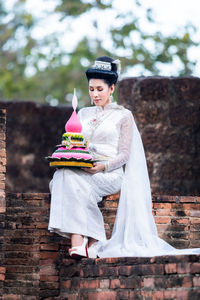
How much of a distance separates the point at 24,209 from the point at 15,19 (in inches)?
510

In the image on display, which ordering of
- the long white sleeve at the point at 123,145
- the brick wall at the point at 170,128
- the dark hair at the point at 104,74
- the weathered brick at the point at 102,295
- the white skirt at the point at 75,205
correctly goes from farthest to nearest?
Result: the brick wall at the point at 170,128 → the dark hair at the point at 104,74 → the long white sleeve at the point at 123,145 → the white skirt at the point at 75,205 → the weathered brick at the point at 102,295

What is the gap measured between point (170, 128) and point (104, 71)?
2441mm

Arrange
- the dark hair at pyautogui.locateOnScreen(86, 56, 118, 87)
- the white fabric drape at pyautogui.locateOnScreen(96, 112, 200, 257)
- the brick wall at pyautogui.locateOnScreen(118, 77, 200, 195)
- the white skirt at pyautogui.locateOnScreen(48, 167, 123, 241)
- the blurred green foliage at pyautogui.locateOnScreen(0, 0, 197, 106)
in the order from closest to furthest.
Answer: the white skirt at pyautogui.locateOnScreen(48, 167, 123, 241) → the white fabric drape at pyautogui.locateOnScreen(96, 112, 200, 257) → the dark hair at pyautogui.locateOnScreen(86, 56, 118, 87) → the brick wall at pyautogui.locateOnScreen(118, 77, 200, 195) → the blurred green foliage at pyautogui.locateOnScreen(0, 0, 197, 106)

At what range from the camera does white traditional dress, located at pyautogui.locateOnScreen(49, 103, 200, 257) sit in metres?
6.07

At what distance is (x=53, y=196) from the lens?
6.15 metres

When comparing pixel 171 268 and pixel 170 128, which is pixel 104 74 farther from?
pixel 170 128

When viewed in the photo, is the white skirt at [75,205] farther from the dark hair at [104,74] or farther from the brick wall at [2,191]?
the dark hair at [104,74]

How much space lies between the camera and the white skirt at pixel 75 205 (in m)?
6.04

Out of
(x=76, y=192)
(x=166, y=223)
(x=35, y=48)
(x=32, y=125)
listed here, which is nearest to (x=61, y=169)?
(x=76, y=192)

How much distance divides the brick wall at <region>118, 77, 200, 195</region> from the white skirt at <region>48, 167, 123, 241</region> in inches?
98.3

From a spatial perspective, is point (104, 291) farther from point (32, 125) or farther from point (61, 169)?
point (32, 125)

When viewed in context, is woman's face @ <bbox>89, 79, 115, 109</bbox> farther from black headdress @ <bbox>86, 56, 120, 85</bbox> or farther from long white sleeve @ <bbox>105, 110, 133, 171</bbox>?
long white sleeve @ <bbox>105, 110, 133, 171</bbox>

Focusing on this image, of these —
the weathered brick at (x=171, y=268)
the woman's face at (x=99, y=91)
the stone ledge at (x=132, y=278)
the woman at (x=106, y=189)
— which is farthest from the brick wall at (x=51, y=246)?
the woman's face at (x=99, y=91)

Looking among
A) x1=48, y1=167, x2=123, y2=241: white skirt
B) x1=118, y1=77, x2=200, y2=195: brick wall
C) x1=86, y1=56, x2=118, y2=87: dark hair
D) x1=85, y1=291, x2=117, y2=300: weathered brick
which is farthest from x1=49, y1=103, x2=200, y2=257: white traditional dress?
x1=118, y1=77, x2=200, y2=195: brick wall
